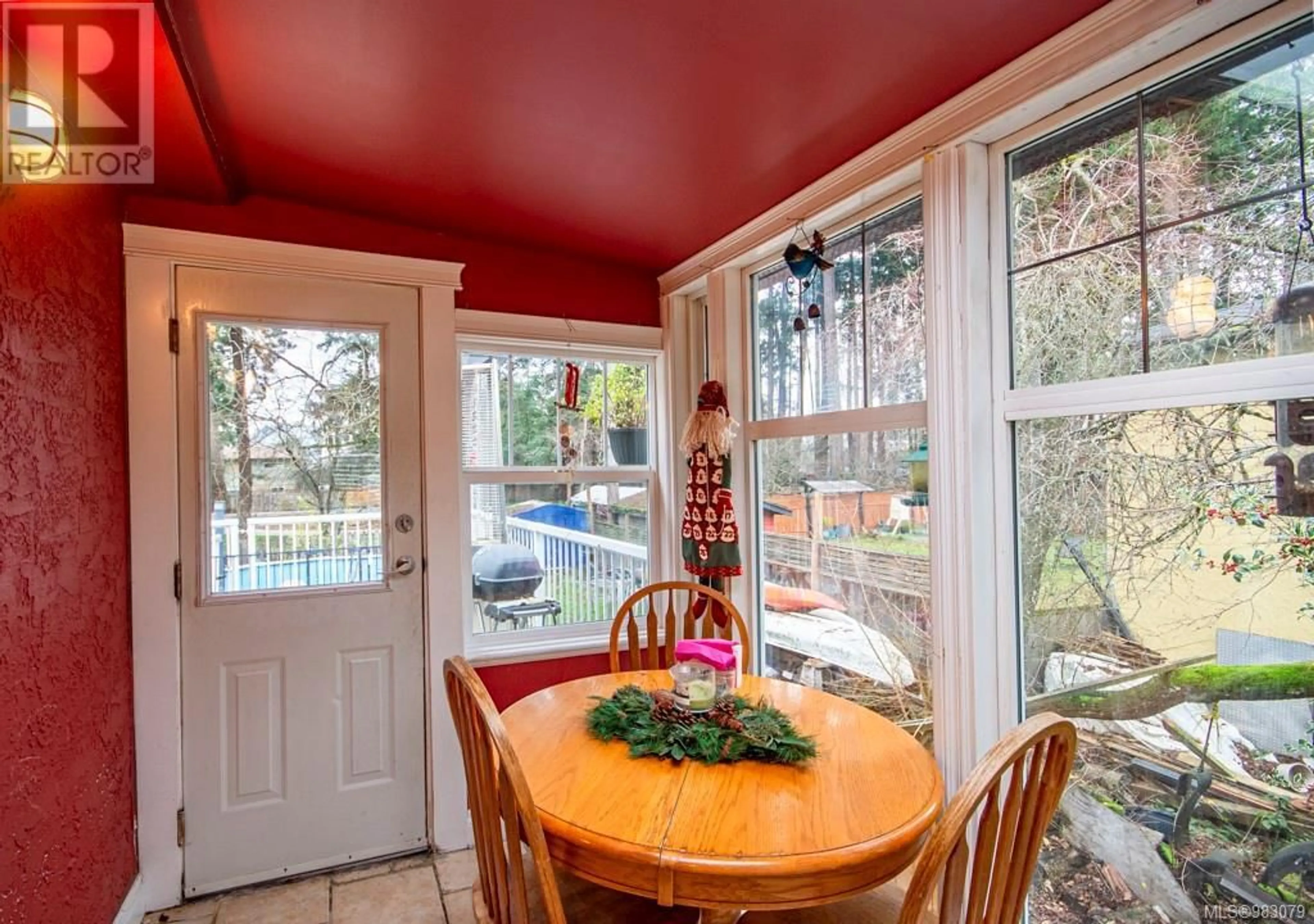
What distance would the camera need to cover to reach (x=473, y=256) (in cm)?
239

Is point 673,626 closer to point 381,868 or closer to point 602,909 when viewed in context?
point 602,909

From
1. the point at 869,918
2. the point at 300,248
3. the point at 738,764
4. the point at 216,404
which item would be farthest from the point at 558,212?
the point at 869,918

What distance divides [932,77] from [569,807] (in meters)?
1.60

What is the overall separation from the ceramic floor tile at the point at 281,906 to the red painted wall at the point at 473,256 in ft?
6.48

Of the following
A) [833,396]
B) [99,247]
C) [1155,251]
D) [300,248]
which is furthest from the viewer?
[300,248]

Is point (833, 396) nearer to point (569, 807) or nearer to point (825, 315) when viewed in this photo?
point (825, 315)

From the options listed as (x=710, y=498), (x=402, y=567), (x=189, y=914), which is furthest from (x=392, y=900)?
(x=710, y=498)

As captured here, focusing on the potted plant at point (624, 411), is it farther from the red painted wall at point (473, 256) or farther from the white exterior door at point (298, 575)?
the white exterior door at point (298, 575)

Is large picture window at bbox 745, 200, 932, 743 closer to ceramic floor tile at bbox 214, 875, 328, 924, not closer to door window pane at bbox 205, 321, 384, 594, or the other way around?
door window pane at bbox 205, 321, 384, 594

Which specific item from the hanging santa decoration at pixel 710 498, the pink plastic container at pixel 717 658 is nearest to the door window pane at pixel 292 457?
the hanging santa decoration at pixel 710 498

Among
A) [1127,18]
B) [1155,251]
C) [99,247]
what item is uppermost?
[1127,18]

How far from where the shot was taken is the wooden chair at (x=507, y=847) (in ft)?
3.23

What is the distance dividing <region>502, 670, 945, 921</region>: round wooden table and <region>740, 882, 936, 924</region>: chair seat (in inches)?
3.4

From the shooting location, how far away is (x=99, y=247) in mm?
1755
